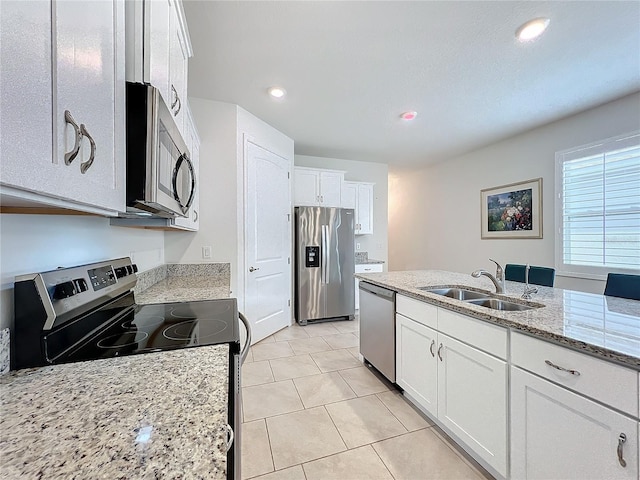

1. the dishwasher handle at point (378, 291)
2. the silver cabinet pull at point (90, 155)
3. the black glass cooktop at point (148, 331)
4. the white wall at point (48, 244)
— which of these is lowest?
the dishwasher handle at point (378, 291)

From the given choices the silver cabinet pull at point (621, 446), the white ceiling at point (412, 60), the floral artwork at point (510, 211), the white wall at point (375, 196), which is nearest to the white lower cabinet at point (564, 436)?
the silver cabinet pull at point (621, 446)

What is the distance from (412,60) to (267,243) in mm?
2297

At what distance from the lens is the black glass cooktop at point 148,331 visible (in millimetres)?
860

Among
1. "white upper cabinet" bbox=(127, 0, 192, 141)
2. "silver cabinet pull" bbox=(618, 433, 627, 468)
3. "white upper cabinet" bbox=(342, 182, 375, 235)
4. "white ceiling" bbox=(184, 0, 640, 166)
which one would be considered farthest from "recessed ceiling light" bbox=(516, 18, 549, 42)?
"white upper cabinet" bbox=(342, 182, 375, 235)

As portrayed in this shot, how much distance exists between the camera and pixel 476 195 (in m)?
4.39

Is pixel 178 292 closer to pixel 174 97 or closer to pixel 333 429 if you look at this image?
pixel 174 97

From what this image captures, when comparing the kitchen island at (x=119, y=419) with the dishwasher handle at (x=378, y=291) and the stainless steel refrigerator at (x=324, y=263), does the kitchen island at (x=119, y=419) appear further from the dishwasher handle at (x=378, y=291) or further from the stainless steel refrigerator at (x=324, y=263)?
the stainless steel refrigerator at (x=324, y=263)

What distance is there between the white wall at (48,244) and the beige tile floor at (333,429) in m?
1.33

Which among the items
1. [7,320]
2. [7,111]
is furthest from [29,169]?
[7,320]

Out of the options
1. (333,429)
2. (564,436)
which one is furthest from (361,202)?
(564,436)

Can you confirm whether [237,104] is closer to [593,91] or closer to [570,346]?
[570,346]

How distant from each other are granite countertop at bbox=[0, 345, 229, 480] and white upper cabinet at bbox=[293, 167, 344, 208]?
11.7 ft

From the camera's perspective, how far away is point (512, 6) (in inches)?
65.2

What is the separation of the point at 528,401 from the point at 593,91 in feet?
9.92
